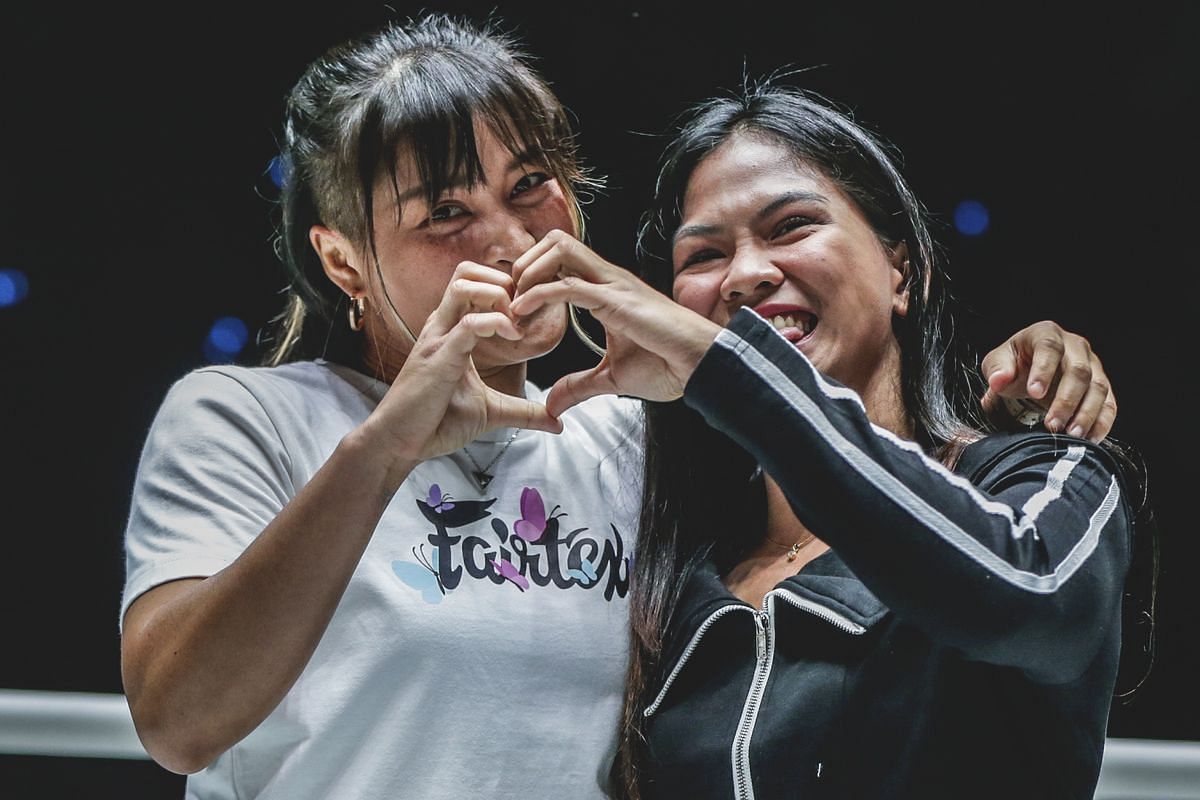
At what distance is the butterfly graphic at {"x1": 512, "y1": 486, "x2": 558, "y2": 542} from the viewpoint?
131cm

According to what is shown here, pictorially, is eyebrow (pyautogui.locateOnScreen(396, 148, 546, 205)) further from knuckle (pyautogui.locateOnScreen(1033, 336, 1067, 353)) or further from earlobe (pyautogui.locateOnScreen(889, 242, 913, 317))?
knuckle (pyautogui.locateOnScreen(1033, 336, 1067, 353))

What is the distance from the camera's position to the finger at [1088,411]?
112cm

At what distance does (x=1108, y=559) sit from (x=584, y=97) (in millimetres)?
1388

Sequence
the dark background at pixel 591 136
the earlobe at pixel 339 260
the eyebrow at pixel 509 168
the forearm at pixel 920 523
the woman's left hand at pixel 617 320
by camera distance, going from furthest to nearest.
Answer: the dark background at pixel 591 136, the earlobe at pixel 339 260, the eyebrow at pixel 509 168, the woman's left hand at pixel 617 320, the forearm at pixel 920 523

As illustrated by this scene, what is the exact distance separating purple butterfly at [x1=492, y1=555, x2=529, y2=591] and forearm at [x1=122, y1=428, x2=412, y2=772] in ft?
0.65

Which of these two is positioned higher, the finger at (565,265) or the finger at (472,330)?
the finger at (565,265)

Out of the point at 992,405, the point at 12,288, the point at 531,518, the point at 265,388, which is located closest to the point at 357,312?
the point at 265,388

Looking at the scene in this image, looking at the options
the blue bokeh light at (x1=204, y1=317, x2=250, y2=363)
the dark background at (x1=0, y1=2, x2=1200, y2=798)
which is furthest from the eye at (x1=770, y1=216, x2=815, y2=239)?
the blue bokeh light at (x1=204, y1=317, x2=250, y2=363)

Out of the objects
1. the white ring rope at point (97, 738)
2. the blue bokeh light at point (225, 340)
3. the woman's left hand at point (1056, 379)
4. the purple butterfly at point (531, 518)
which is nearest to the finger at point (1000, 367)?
the woman's left hand at point (1056, 379)

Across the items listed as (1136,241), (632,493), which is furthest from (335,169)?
(1136,241)

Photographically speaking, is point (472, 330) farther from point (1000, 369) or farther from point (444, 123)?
point (1000, 369)

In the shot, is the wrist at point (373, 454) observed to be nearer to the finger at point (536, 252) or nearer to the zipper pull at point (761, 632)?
the finger at point (536, 252)

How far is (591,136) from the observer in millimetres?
2164

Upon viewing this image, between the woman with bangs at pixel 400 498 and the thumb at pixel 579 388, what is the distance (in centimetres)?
2
